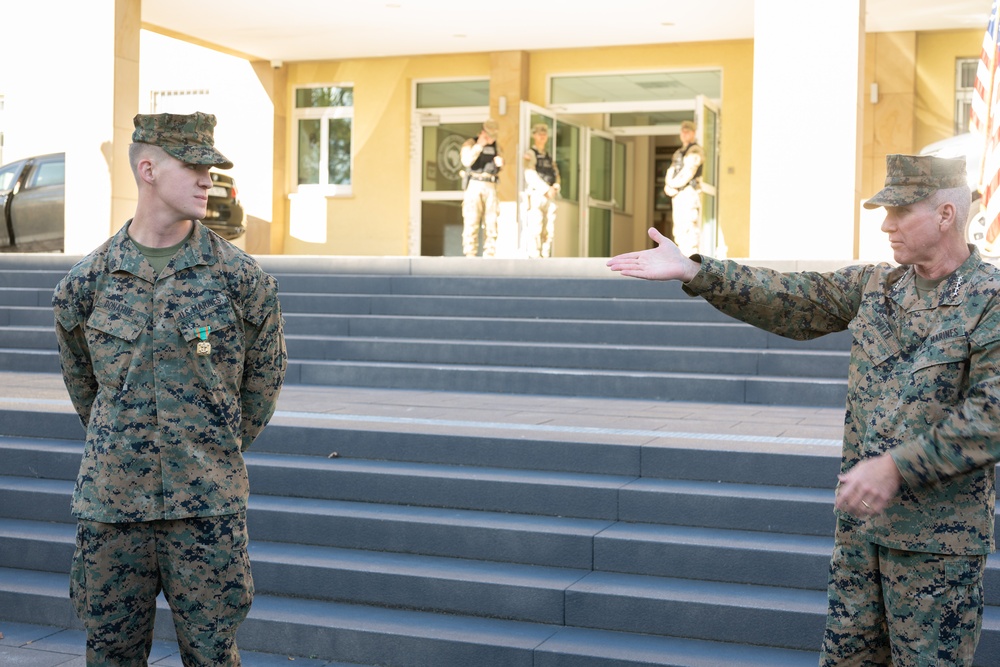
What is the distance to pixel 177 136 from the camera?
3639 millimetres

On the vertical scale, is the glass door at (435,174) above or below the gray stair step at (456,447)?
above

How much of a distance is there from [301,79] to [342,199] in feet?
7.70

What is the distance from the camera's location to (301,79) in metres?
21.8

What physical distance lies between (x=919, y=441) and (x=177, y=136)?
228 cm

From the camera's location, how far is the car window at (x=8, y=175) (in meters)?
17.1

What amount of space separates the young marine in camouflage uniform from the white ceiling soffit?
1350 centimetres

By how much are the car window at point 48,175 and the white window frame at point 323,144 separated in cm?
514

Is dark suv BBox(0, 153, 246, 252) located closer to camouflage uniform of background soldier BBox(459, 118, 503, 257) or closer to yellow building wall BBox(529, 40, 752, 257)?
camouflage uniform of background soldier BBox(459, 118, 503, 257)

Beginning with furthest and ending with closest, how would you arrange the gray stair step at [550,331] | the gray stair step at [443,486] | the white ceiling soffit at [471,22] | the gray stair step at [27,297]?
1. the white ceiling soffit at [471,22]
2. the gray stair step at [27,297]
3. the gray stair step at [550,331]
4. the gray stair step at [443,486]

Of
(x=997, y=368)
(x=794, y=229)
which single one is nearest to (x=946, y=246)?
(x=997, y=368)

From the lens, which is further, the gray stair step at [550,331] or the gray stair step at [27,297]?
the gray stair step at [27,297]

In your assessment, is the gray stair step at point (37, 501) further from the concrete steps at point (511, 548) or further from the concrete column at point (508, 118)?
the concrete column at point (508, 118)

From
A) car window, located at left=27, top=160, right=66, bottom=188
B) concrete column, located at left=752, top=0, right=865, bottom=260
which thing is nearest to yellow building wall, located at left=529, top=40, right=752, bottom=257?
concrete column, located at left=752, top=0, right=865, bottom=260

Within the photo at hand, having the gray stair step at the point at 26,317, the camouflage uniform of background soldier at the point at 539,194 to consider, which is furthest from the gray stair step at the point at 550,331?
the camouflage uniform of background soldier at the point at 539,194
